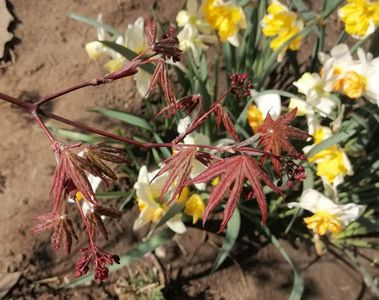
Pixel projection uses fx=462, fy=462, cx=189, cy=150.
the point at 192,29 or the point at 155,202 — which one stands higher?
the point at 192,29

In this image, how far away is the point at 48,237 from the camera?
77.3 inches

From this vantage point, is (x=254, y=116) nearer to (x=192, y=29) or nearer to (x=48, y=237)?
(x=192, y=29)

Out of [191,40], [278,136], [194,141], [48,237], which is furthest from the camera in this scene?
[48,237]

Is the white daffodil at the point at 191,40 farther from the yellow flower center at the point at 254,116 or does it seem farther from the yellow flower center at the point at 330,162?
the yellow flower center at the point at 330,162

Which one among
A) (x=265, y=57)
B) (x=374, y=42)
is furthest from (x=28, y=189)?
(x=374, y=42)

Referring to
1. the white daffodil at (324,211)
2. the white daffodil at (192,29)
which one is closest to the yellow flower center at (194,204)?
the white daffodil at (324,211)

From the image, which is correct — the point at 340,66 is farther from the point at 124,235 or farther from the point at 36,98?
the point at 36,98

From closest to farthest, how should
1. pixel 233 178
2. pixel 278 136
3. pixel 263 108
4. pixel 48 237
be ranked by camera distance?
pixel 233 178 < pixel 278 136 < pixel 263 108 < pixel 48 237

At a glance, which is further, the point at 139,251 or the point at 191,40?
the point at 191,40

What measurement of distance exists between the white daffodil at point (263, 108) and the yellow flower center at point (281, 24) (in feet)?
0.82

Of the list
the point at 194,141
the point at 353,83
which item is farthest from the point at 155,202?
the point at 353,83

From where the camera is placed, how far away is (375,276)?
2.15 m

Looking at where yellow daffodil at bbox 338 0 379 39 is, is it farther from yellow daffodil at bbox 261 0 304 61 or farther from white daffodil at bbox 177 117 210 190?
white daffodil at bbox 177 117 210 190

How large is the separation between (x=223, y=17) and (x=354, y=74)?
1.72 feet
